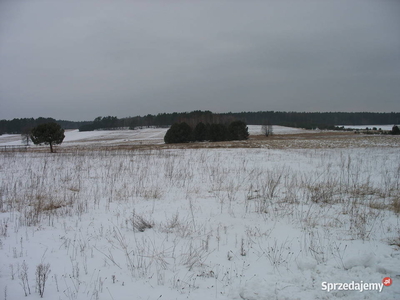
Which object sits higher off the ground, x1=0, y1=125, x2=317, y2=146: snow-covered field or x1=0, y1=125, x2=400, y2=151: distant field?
x1=0, y1=125, x2=317, y2=146: snow-covered field

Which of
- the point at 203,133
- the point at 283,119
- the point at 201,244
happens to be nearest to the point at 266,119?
the point at 283,119

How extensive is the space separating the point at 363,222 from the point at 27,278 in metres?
6.00

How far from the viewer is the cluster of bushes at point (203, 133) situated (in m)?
47.9

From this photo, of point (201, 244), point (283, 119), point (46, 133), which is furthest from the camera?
point (283, 119)

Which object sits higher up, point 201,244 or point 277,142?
point 277,142

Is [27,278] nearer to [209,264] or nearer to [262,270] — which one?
[209,264]

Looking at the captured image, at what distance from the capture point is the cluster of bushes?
157 ft

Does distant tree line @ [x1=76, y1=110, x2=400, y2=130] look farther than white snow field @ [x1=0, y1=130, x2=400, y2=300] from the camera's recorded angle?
Yes

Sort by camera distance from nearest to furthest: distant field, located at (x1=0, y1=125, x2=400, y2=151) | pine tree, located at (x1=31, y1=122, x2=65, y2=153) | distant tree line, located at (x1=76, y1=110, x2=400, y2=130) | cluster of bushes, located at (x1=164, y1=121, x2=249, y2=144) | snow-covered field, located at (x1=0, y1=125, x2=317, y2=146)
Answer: pine tree, located at (x1=31, y1=122, x2=65, y2=153) → distant field, located at (x1=0, y1=125, x2=400, y2=151) → cluster of bushes, located at (x1=164, y1=121, x2=249, y2=144) → snow-covered field, located at (x1=0, y1=125, x2=317, y2=146) → distant tree line, located at (x1=76, y1=110, x2=400, y2=130)

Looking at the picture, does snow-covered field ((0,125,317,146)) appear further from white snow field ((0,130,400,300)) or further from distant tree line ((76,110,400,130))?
white snow field ((0,130,400,300))

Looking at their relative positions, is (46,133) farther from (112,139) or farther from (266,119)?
(266,119)

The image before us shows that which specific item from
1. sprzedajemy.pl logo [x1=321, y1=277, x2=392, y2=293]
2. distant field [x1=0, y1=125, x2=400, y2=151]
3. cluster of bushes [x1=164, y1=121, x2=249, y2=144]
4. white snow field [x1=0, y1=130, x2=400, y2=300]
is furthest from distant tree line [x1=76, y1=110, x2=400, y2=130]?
sprzedajemy.pl logo [x1=321, y1=277, x2=392, y2=293]

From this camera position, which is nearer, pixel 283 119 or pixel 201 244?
pixel 201 244

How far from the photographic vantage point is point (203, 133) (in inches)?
1977
